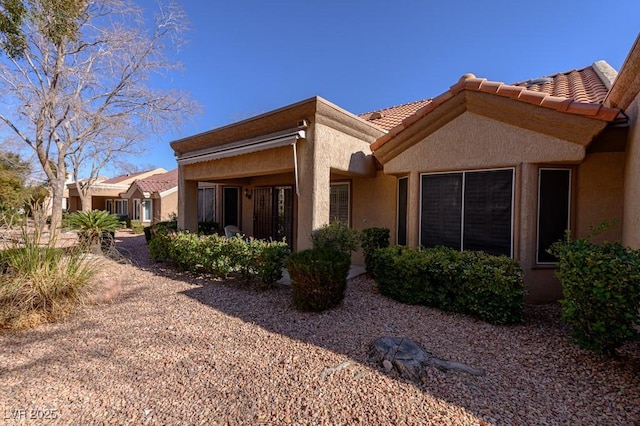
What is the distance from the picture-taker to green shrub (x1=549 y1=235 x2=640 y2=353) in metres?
3.96

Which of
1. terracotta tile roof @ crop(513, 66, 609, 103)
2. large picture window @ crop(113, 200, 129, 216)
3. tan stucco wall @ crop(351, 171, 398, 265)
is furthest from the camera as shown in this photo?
large picture window @ crop(113, 200, 129, 216)

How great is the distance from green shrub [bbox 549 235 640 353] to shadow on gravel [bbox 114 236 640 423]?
1.47 feet

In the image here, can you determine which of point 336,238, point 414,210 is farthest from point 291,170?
point 414,210

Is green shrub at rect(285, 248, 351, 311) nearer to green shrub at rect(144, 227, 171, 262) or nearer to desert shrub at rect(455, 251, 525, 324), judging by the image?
desert shrub at rect(455, 251, 525, 324)

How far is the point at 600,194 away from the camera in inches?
275

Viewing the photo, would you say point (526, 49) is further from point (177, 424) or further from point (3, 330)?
point (3, 330)

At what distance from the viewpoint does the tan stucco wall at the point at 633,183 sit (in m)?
5.36

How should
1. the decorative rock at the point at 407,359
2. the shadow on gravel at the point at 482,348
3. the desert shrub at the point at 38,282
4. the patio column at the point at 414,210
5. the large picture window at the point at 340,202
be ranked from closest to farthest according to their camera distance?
1. the shadow on gravel at the point at 482,348
2. the decorative rock at the point at 407,359
3. the desert shrub at the point at 38,282
4. the patio column at the point at 414,210
5. the large picture window at the point at 340,202

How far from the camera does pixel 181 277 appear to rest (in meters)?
9.83

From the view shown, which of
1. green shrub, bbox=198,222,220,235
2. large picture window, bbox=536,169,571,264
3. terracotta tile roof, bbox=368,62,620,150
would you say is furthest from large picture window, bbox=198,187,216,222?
large picture window, bbox=536,169,571,264

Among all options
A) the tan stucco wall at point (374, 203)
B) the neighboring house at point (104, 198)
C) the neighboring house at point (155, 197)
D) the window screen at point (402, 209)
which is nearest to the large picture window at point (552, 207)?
the window screen at point (402, 209)

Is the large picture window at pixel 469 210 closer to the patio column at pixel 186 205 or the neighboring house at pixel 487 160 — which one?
the neighboring house at pixel 487 160

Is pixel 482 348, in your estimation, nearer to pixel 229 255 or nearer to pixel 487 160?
pixel 487 160

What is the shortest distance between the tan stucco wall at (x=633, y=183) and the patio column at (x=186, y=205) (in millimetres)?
14279
